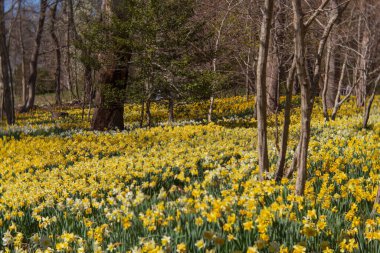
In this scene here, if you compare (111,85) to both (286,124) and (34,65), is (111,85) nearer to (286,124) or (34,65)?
(286,124)

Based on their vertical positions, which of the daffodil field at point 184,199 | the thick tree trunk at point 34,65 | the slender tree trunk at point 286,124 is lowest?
the daffodil field at point 184,199

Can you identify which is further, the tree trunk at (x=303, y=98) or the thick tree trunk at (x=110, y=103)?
the thick tree trunk at (x=110, y=103)

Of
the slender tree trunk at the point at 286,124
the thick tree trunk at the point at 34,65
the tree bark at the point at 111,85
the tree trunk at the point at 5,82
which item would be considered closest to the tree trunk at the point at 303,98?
the slender tree trunk at the point at 286,124

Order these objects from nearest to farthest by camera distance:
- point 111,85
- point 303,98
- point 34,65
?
point 303,98
point 111,85
point 34,65

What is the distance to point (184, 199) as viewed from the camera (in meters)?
3.48

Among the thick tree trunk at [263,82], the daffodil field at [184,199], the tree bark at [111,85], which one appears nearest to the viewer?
the daffodil field at [184,199]

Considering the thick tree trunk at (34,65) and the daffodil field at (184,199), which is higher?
the thick tree trunk at (34,65)

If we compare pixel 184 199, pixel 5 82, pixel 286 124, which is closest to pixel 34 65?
pixel 5 82

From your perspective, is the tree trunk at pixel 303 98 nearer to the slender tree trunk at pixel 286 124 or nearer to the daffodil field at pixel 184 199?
the daffodil field at pixel 184 199

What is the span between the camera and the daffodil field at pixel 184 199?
287 centimetres

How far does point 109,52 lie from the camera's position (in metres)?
11.3

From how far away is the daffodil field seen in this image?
2871mm

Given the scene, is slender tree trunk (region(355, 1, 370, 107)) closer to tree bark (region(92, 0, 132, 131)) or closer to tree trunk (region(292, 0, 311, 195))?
tree bark (region(92, 0, 132, 131))

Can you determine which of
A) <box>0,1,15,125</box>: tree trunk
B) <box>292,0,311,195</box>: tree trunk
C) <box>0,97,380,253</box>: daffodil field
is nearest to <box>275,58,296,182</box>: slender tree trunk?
<box>0,97,380,253</box>: daffodil field
